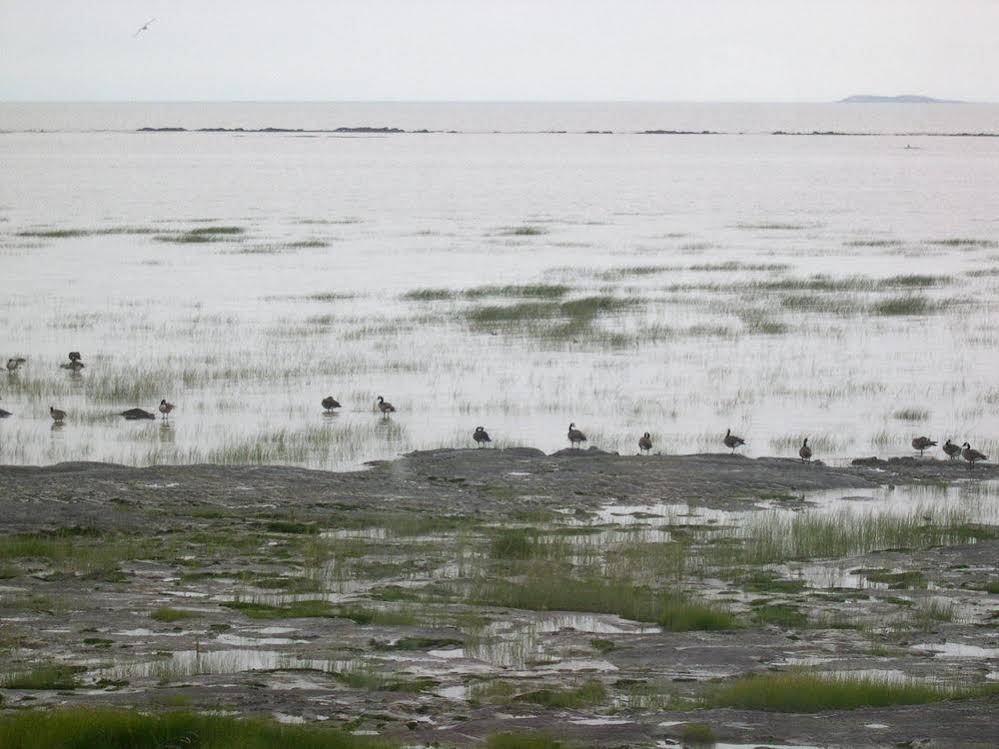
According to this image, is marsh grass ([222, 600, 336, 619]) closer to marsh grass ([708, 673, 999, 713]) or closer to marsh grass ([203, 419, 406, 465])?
marsh grass ([708, 673, 999, 713])

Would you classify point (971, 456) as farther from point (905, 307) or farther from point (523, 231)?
point (523, 231)

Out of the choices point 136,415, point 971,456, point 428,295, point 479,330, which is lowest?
point 971,456

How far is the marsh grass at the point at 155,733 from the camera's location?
1023cm

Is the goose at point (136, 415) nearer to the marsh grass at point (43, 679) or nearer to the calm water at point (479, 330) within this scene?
the calm water at point (479, 330)

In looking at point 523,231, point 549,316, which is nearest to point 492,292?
point 549,316

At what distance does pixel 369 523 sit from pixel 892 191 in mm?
97358

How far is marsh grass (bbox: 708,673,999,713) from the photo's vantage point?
11.7m

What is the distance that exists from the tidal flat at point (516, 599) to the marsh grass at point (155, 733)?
8 cm

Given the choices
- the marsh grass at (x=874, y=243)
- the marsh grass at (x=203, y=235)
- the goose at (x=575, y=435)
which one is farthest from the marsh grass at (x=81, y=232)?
the goose at (x=575, y=435)

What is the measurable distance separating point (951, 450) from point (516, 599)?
10485mm

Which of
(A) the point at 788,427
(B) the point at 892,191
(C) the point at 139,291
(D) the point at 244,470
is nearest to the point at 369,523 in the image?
(D) the point at 244,470

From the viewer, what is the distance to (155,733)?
10.4 metres

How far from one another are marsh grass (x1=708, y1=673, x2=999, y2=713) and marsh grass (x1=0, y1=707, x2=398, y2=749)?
3073mm

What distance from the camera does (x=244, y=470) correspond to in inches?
850
